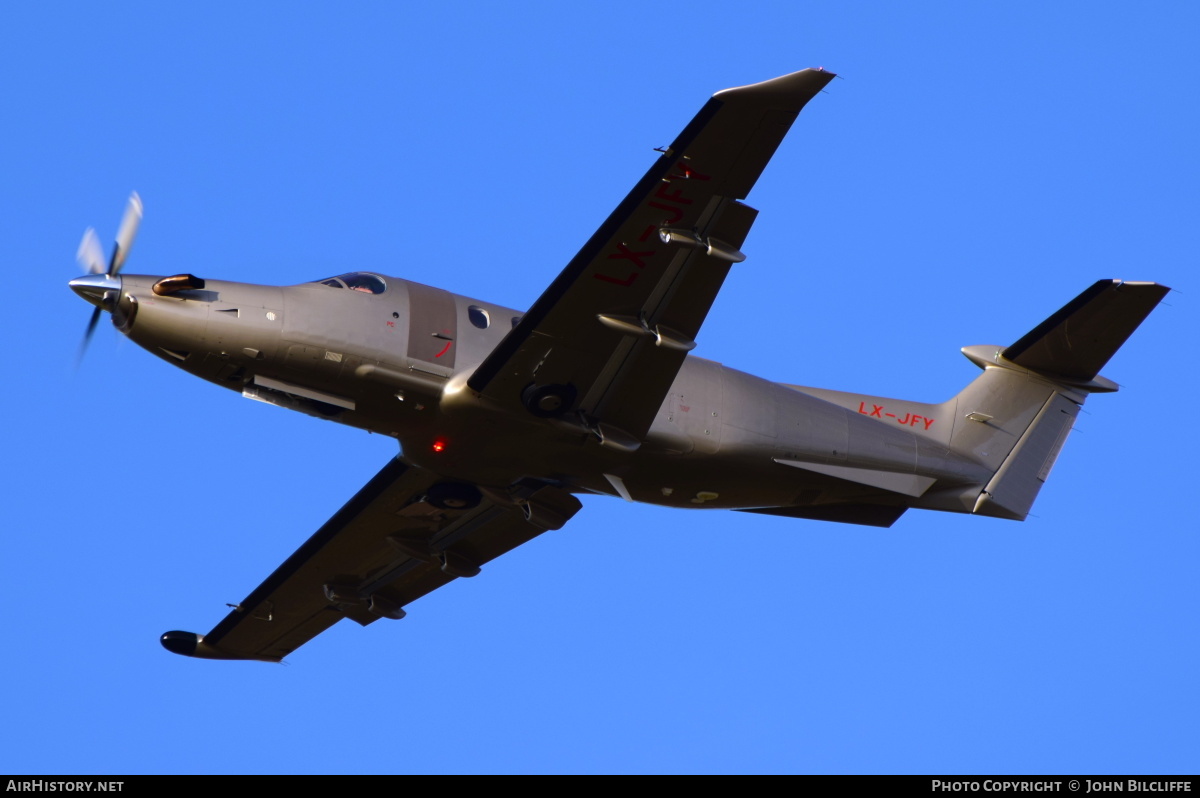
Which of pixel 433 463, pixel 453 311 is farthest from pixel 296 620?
pixel 453 311

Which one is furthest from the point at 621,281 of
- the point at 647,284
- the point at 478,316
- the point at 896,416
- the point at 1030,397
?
the point at 1030,397

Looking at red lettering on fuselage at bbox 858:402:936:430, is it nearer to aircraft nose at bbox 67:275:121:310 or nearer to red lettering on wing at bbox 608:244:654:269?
red lettering on wing at bbox 608:244:654:269

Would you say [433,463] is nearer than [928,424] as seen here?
Yes

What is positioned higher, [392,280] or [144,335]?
[392,280]

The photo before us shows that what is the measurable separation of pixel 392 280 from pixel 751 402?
6.99 meters

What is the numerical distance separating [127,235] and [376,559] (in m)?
8.89

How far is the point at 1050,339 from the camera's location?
2912 centimetres

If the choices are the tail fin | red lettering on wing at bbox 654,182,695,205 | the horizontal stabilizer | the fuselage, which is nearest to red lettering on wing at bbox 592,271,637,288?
red lettering on wing at bbox 654,182,695,205

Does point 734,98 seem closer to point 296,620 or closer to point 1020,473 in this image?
point 1020,473

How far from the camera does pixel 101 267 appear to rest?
24.2 m

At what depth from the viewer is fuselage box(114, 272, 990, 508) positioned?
23.2 m

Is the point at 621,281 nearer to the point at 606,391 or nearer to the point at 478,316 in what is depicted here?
the point at 606,391

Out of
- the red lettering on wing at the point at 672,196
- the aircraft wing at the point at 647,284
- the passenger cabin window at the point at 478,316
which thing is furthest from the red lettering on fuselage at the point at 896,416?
the passenger cabin window at the point at 478,316
